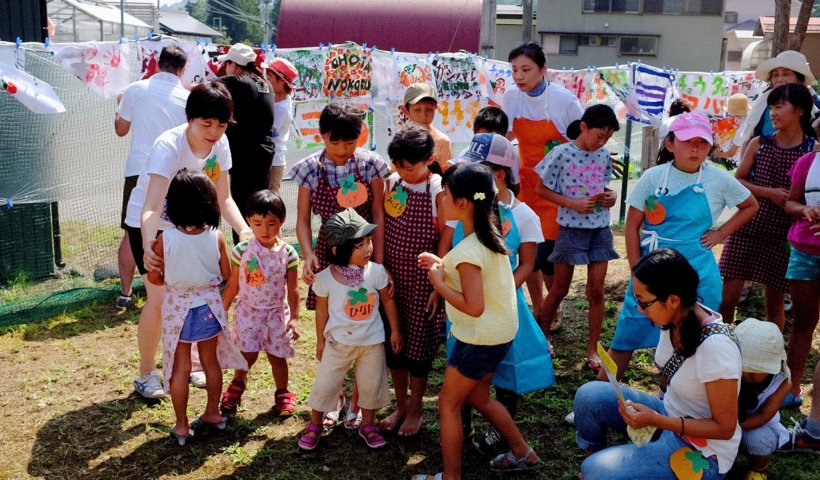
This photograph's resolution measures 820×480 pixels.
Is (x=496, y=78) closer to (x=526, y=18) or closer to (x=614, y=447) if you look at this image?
(x=614, y=447)

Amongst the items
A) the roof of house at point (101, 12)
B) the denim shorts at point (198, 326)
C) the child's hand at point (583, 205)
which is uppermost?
the roof of house at point (101, 12)

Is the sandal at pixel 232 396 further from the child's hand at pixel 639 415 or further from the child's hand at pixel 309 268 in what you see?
the child's hand at pixel 639 415

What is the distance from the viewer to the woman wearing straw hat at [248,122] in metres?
5.21

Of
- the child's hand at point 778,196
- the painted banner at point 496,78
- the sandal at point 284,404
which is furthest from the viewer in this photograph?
the painted banner at point 496,78

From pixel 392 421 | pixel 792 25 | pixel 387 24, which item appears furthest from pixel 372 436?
pixel 792 25

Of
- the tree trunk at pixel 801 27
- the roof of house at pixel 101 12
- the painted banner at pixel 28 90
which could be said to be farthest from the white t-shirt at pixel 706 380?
the roof of house at pixel 101 12

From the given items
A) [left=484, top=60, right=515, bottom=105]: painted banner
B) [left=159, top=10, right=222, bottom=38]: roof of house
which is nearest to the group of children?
[left=484, top=60, right=515, bottom=105]: painted banner

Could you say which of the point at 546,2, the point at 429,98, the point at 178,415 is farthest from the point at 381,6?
the point at 178,415

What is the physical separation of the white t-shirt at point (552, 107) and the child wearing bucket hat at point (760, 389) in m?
2.11

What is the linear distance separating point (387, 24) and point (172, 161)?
1763 cm

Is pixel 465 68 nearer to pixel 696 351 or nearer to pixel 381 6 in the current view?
pixel 696 351

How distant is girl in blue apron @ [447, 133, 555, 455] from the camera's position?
3354mm

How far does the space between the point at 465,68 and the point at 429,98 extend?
148 inches

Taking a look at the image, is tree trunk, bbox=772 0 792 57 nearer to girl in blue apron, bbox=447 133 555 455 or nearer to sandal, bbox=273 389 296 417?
girl in blue apron, bbox=447 133 555 455
